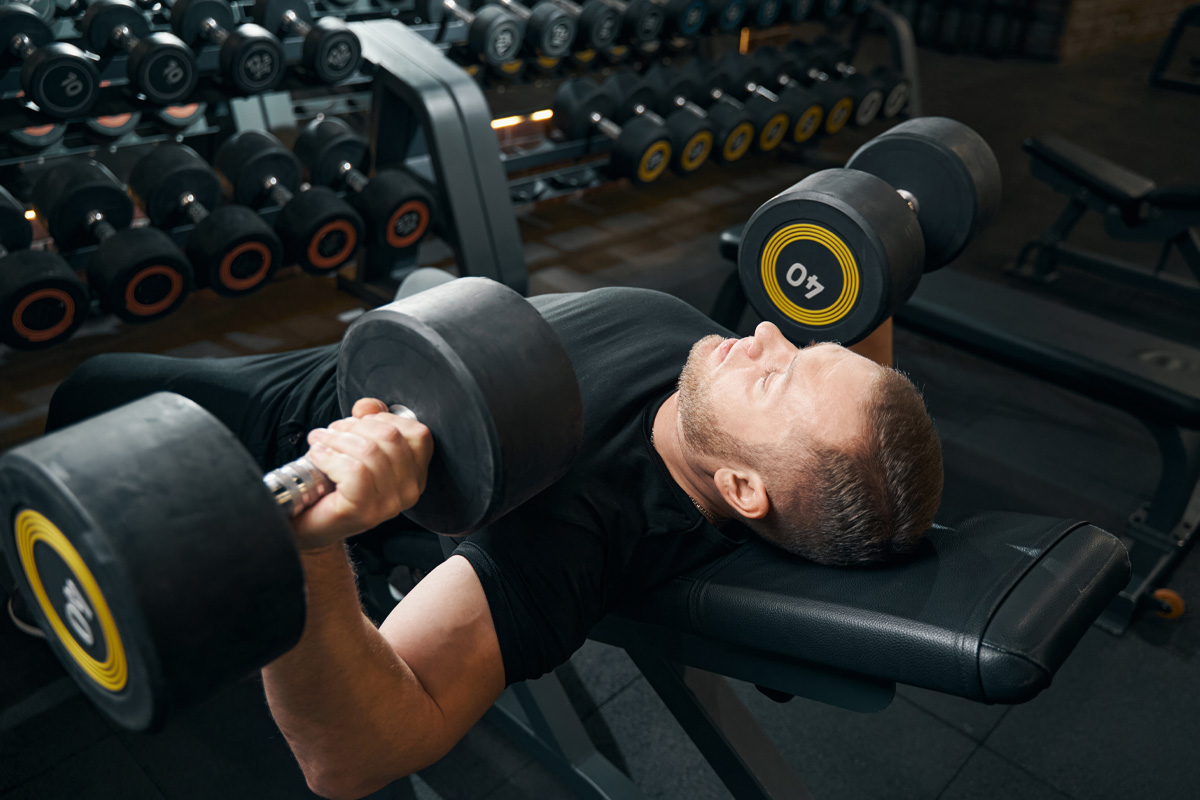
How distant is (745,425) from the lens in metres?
1.10

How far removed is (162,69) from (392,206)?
0.63 m

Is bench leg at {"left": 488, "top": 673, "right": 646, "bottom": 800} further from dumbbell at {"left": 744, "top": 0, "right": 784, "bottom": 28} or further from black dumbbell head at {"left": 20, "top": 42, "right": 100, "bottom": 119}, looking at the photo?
dumbbell at {"left": 744, "top": 0, "right": 784, "bottom": 28}

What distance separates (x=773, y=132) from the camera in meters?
3.41

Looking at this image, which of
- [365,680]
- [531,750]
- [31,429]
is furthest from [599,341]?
[31,429]

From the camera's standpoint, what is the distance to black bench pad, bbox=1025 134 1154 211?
2.85m

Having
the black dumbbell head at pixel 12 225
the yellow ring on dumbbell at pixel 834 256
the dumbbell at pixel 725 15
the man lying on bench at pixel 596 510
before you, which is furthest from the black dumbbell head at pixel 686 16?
the black dumbbell head at pixel 12 225

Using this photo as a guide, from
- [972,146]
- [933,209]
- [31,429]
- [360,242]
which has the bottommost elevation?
[31,429]

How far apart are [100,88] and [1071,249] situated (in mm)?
3278

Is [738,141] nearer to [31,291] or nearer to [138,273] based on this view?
[138,273]

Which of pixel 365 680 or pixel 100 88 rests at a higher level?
pixel 100 88

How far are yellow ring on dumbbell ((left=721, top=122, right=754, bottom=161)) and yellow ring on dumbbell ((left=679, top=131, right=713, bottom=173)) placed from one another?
0.08m

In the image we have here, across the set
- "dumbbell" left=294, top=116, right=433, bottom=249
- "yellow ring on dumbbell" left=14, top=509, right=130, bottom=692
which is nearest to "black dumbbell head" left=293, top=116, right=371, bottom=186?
"dumbbell" left=294, top=116, right=433, bottom=249

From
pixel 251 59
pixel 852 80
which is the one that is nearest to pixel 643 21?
pixel 852 80

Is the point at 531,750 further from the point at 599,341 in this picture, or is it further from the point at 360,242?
the point at 360,242
